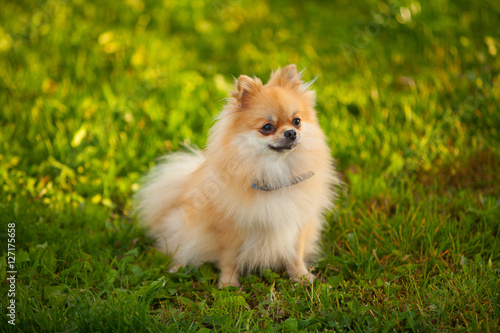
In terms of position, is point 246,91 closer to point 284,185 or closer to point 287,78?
point 287,78

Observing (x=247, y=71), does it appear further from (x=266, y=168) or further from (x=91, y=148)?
(x=266, y=168)

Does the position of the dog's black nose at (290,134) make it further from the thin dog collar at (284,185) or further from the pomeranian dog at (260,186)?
the thin dog collar at (284,185)

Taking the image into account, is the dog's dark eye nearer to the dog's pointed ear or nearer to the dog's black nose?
the dog's black nose

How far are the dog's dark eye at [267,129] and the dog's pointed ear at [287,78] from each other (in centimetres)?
32

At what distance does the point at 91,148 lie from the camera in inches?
150

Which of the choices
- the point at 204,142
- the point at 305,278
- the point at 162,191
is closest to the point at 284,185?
the point at 305,278

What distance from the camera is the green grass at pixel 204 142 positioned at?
2309 millimetres

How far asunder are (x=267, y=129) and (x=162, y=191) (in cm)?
108

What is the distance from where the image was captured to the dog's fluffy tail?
308 cm

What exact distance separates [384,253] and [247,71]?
299cm

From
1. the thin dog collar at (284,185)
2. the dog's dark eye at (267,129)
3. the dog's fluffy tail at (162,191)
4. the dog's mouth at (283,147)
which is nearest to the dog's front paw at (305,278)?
the thin dog collar at (284,185)

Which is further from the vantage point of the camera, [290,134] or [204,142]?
[204,142]

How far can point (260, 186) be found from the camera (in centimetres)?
244

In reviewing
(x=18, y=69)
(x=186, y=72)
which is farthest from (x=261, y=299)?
(x=18, y=69)
